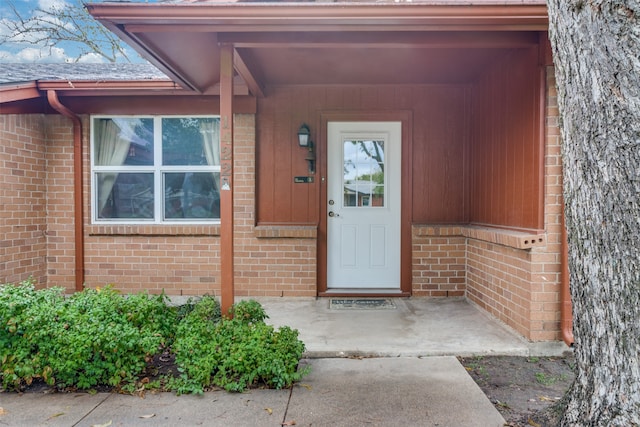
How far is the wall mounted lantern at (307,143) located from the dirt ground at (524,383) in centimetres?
269

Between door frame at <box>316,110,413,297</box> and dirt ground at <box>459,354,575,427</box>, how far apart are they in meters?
1.76

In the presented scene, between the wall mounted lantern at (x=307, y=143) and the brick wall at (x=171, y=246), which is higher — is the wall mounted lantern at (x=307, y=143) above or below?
above

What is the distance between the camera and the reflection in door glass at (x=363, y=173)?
4.76 m

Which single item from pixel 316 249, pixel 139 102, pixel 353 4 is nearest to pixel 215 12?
pixel 353 4

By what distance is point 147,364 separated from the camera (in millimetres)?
2830

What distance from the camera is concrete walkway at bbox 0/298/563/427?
2166 millimetres

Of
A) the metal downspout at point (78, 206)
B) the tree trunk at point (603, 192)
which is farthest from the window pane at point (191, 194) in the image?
the tree trunk at point (603, 192)

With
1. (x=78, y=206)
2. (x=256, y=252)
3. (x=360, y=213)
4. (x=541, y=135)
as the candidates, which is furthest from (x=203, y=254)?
(x=541, y=135)

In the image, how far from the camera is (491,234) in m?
3.71

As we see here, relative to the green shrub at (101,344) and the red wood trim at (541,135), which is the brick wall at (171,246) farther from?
the green shrub at (101,344)

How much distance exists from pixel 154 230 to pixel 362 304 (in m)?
2.67

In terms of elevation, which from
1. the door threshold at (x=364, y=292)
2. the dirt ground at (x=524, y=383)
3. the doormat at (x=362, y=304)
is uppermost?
the door threshold at (x=364, y=292)

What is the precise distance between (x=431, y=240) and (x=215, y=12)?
3338 mm

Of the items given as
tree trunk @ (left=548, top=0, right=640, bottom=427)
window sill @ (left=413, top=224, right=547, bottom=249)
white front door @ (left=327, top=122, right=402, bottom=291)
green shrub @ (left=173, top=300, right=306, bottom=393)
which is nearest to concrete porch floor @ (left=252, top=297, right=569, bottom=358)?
white front door @ (left=327, top=122, right=402, bottom=291)
